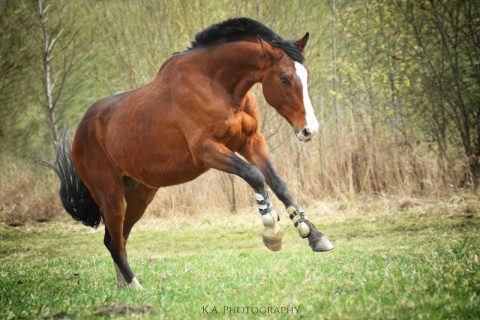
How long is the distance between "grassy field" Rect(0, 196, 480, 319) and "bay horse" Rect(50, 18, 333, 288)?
2.10 ft

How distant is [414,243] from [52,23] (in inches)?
594

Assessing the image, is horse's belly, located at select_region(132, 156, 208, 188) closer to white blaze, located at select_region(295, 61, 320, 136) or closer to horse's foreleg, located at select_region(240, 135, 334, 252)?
horse's foreleg, located at select_region(240, 135, 334, 252)

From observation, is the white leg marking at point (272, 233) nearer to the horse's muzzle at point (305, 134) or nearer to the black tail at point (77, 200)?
the horse's muzzle at point (305, 134)

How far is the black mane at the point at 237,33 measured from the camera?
5547 millimetres

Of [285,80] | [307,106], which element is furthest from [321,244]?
[285,80]

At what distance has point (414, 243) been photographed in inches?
325

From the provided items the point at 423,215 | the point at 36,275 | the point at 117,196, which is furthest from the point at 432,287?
the point at 423,215

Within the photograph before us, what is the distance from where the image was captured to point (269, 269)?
20.6 ft

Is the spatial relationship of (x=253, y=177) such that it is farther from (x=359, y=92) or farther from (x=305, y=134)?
(x=359, y=92)

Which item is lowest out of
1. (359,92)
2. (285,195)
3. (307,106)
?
(285,195)

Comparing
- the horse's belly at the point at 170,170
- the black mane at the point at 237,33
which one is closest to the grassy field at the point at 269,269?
the horse's belly at the point at 170,170

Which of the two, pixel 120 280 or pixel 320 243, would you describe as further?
pixel 120 280

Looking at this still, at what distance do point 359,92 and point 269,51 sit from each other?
355 inches

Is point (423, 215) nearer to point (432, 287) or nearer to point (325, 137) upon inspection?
point (325, 137)
